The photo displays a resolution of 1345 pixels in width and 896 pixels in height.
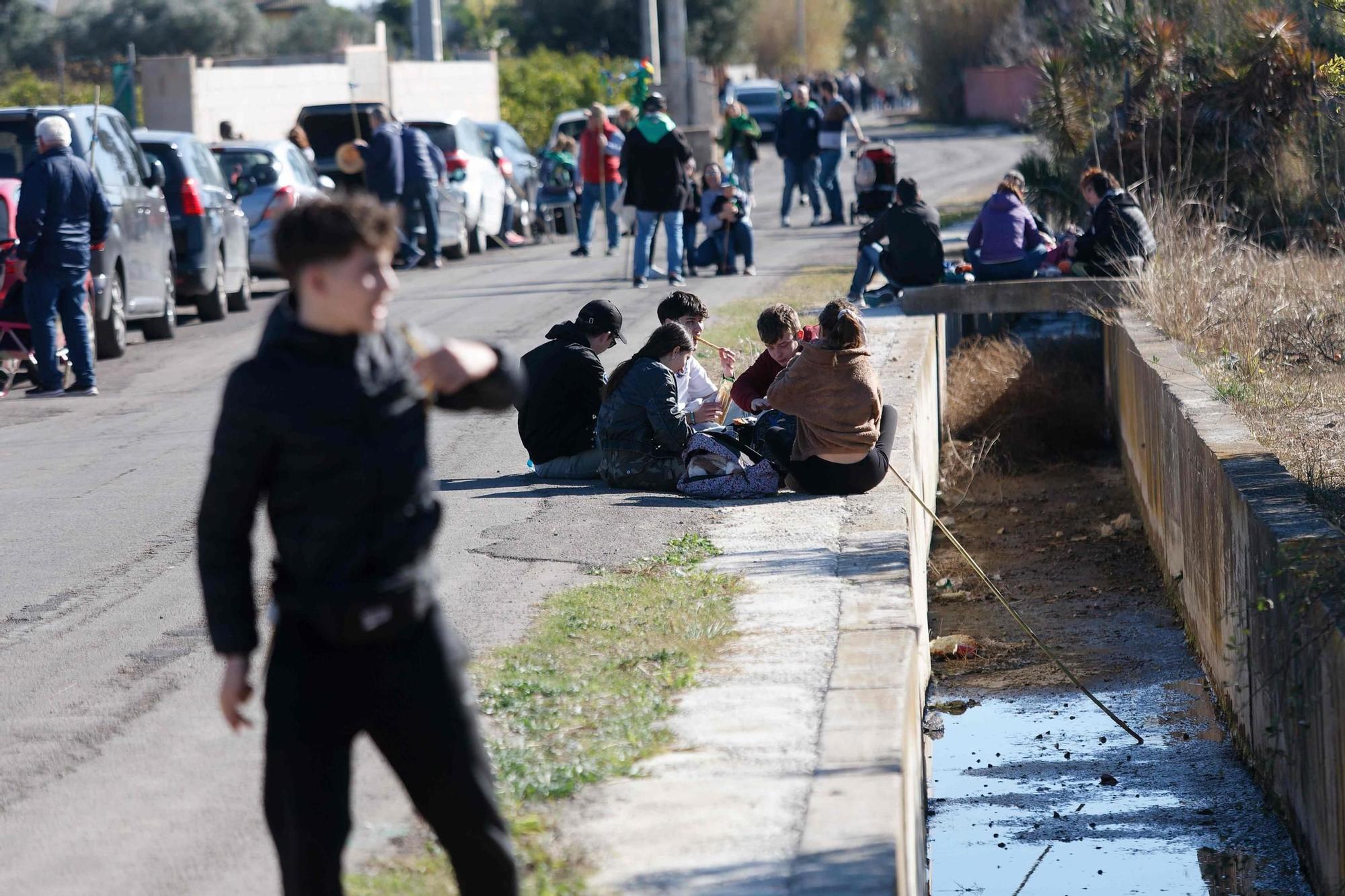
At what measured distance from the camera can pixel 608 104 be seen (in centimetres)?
3997

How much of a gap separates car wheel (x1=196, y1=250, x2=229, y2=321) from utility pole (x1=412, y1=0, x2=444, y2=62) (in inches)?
646

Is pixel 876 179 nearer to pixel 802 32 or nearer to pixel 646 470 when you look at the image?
pixel 646 470

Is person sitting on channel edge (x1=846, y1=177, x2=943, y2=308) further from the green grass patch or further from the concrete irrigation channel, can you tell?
the green grass patch

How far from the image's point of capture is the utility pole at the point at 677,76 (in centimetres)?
3431

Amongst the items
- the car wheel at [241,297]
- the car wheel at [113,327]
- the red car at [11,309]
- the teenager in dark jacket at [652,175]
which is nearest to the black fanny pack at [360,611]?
the red car at [11,309]

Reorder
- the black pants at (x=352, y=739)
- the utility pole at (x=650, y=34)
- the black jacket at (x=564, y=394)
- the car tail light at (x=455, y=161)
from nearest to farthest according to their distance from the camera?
1. the black pants at (x=352, y=739)
2. the black jacket at (x=564, y=394)
3. the car tail light at (x=455, y=161)
4. the utility pole at (x=650, y=34)

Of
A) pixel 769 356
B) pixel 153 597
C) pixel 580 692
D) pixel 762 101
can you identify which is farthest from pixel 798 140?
pixel 762 101

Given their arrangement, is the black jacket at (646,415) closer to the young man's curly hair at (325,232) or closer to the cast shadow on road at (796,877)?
the cast shadow on road at (796,877)

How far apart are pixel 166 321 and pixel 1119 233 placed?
26.6ft

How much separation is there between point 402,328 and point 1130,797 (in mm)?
5161

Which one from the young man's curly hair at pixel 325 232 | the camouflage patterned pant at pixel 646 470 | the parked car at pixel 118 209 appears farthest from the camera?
the parked car at pixel 118 209

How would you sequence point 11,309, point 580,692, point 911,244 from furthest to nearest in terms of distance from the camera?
point 911,244 < point 11,309 < point 580,692

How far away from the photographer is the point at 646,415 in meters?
8.76

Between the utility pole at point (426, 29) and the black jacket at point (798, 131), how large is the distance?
10145 mm
